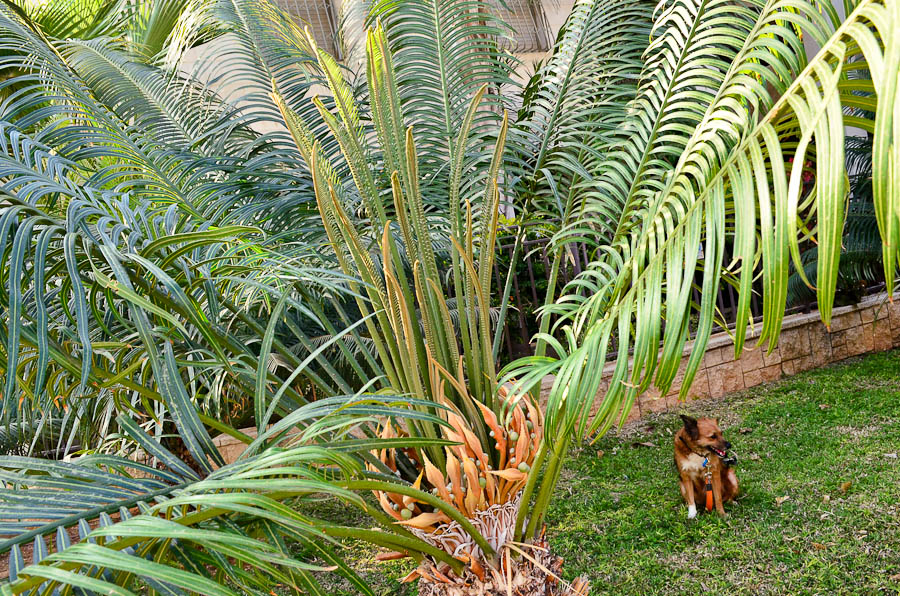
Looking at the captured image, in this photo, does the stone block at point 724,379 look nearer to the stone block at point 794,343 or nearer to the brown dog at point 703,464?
the stone block at point 794,343

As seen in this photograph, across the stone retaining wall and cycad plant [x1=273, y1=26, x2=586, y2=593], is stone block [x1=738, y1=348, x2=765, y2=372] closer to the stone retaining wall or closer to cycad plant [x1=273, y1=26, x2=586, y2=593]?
the stone retaining wall

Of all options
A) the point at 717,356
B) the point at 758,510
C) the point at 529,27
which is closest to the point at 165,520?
the point at 758,510

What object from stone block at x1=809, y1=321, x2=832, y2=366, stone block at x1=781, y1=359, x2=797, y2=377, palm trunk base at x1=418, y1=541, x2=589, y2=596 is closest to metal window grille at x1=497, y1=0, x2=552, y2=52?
stone block at x1=809, y1=321, x2=832, y2=366

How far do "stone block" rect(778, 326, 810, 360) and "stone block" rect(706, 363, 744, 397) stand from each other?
49cm

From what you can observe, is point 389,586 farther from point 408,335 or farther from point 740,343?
point 740,343

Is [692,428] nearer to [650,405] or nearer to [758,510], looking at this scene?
[758,510]

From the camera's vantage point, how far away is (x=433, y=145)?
9.57 ft

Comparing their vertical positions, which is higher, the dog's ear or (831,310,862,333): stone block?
the dog's ear

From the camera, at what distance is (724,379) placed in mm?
5160

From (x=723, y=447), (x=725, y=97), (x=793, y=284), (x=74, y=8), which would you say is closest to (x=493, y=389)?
(x=725, y=97)

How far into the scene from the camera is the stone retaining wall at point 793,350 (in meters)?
5.07

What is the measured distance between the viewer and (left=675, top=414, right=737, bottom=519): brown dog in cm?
324

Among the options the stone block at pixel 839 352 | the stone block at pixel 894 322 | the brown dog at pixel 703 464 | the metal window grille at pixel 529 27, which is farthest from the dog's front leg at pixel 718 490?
the metal window grille at pixel 529 27

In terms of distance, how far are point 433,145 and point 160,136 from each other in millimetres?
1167
